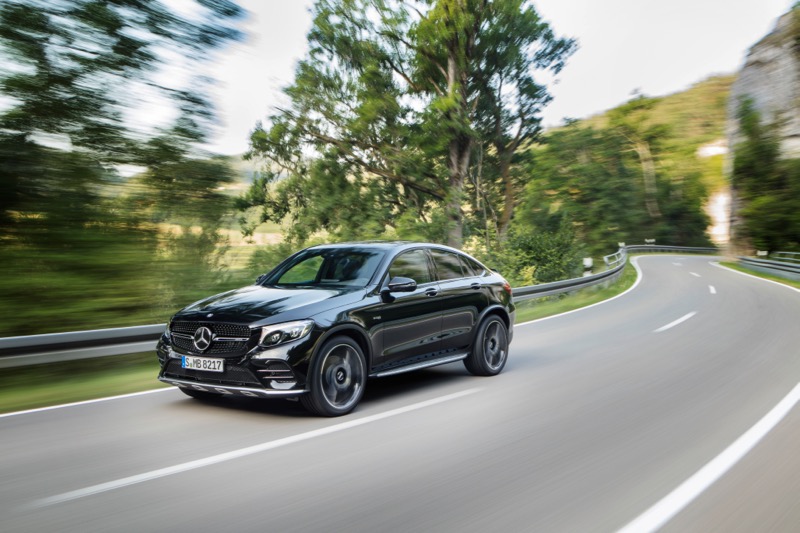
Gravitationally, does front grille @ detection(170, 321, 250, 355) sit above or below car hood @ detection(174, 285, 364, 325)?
below

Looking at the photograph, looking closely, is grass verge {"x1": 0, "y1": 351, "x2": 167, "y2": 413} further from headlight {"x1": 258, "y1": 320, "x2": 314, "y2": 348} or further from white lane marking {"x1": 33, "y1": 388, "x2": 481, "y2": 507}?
white lane marking {"x1": 33, "y1": 388, "x2": 481, "y2": 507}

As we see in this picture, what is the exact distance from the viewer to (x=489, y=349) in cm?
847

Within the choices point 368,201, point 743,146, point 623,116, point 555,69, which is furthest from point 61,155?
point 623,116

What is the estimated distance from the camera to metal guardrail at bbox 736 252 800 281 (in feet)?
96.6

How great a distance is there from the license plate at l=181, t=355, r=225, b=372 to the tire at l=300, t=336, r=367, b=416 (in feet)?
2.52

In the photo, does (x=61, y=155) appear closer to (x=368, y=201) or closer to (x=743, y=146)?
(x=368, y=201)

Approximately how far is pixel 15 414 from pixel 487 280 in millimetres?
5427

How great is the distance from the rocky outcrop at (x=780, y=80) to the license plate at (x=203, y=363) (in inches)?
2008

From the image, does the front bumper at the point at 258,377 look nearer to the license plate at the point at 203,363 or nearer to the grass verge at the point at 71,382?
the license plate at the point at 203,363

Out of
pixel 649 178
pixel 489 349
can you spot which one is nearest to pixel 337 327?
Result: pixel 489 349

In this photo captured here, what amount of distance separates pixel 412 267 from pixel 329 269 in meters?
0.93

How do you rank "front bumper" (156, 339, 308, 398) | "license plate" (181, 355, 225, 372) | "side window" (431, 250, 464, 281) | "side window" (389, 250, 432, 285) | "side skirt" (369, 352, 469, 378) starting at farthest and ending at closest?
"side window" (431, 250, 464, 281), "side window" (389, 250, 432, 285), "side skirt" (369, 352, 469, 378), "license plate" (181, 355, 225, 372), "front bumper" (156, 339, 308, 398)

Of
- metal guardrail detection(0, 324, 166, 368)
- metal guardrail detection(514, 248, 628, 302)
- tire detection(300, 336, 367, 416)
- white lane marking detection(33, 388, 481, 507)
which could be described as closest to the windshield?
tire detection(300, 336, 367, 416)

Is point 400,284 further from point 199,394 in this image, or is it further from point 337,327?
point 199,394
